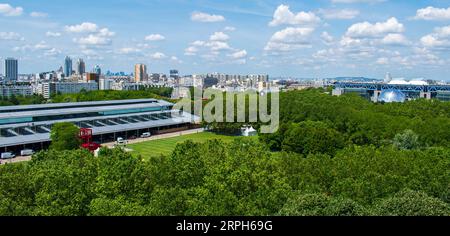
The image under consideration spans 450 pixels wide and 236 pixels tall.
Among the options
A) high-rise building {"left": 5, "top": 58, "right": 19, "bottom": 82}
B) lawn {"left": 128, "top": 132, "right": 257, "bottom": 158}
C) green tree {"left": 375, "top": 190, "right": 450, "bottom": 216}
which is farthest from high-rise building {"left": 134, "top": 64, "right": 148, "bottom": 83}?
green tree {"left": 375, "top": 190, "right": 450, "bottom": 216}

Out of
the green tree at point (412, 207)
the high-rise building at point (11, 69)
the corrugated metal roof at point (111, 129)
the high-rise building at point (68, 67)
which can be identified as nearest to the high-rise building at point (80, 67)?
the high-rise building at point (68, 67)

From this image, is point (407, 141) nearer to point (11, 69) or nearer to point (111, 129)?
point (111, 129)

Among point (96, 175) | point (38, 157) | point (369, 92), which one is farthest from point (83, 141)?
point (369, 92)

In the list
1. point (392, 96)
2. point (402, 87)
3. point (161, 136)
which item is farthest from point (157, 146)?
point (402, 87)

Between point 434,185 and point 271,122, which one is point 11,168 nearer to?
point 434,185

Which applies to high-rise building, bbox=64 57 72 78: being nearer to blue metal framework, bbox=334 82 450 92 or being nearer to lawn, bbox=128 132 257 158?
blue metal framework, bbox=334 82 450 92

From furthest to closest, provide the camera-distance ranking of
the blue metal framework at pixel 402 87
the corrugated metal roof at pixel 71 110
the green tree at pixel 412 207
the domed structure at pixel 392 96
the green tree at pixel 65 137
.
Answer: the blue metal framework at pixel 402 87, the domed structure at pixel 392 96, the corrugated metal roof at pixel 71 110, the green tree at pixel 65 137, the green tree at pixel 412 207

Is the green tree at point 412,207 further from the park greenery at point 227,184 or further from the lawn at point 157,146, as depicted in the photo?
the lawn at point 157,146
